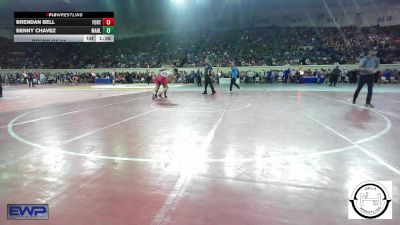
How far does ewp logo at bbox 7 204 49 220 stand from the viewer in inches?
133

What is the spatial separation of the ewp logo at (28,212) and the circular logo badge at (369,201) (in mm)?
3331

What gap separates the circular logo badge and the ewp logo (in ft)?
10.9

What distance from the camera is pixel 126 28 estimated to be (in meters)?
48.1

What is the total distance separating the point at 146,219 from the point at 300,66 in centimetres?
3413

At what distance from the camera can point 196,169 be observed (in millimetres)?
4980
